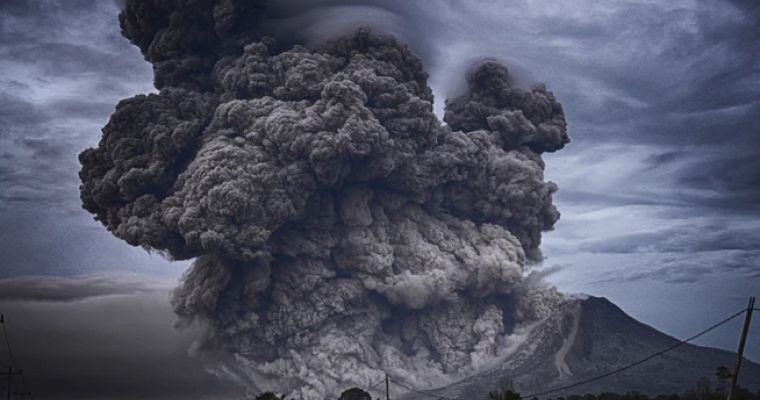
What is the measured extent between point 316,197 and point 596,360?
97.7 ft

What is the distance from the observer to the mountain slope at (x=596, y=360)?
55.9 metres

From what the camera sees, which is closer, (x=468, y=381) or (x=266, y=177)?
(x=266, y=177)

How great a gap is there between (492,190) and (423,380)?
13235mm

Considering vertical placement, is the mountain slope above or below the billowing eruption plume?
below

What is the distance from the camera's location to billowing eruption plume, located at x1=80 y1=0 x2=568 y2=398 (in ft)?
147

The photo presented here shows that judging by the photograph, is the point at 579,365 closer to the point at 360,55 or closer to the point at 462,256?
the point at 462,256

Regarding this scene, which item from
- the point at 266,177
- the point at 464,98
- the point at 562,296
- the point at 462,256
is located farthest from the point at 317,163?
the point at 562,296

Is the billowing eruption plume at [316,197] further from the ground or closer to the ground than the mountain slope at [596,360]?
further from the ground

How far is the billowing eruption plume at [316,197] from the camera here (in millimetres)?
44812

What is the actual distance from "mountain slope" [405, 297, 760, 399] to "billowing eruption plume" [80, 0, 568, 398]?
7.63 ft

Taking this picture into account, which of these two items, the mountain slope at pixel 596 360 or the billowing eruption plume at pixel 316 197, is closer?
the billowing eruption plume at pixel 316 197

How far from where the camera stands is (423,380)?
5159cm

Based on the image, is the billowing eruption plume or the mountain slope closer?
the billowing eruption plume

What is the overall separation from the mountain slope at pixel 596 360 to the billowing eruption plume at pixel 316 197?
232 cm
